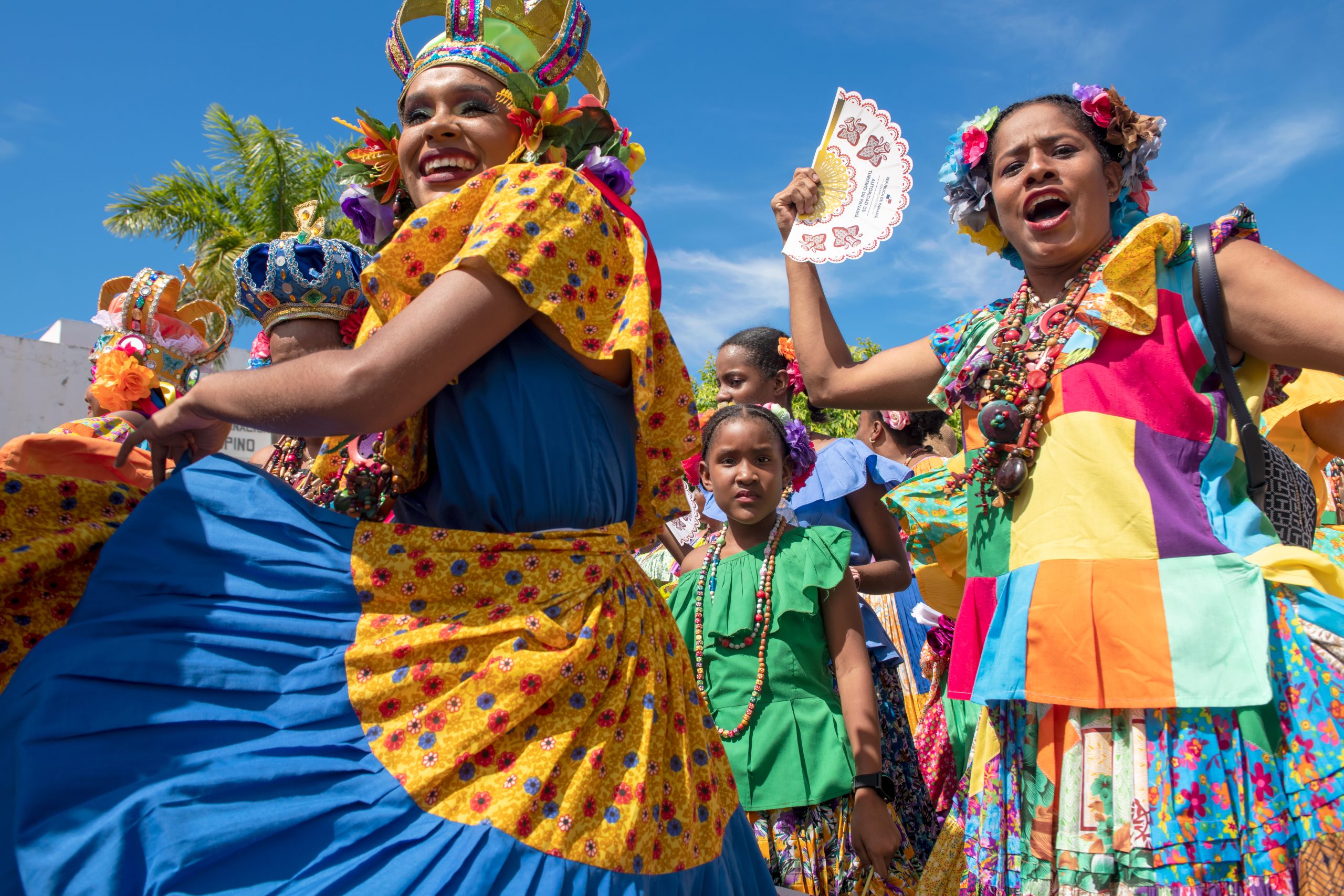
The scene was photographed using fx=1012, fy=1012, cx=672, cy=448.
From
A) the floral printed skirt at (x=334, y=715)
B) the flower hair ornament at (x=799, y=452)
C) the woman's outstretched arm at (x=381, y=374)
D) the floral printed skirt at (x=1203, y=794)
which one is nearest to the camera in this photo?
the floral printed skirt at (x=334, y=715)

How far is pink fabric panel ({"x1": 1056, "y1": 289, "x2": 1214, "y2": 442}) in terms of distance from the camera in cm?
230

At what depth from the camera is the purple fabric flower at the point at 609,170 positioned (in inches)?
95.0

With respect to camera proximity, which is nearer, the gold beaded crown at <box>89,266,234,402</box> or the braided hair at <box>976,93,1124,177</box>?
the braided hair at <box>976,93,1124,177</box>

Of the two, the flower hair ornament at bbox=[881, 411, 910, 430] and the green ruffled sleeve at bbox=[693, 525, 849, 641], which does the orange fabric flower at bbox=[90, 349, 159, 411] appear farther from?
the flower hair ornament at bbox=[881, 411, 910, 430]

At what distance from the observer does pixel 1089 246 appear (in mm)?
2600

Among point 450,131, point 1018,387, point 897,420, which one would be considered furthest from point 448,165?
point 897,420

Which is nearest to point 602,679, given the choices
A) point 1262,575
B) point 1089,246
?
point 1262,575

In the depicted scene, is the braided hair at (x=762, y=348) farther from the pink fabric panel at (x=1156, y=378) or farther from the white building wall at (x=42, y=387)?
the white building wall at (x=42, y=387)

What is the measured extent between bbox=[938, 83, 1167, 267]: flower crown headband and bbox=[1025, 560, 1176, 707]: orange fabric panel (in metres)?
0.99

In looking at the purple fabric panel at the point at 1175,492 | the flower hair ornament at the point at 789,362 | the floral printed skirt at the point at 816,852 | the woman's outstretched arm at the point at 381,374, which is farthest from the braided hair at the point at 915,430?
the woman's outstretched arm at the point at 381,374

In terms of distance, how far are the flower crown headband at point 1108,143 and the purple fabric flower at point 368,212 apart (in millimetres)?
1592

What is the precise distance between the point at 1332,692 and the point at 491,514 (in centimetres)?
172

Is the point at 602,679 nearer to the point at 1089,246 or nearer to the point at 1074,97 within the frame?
the point at 1089,246

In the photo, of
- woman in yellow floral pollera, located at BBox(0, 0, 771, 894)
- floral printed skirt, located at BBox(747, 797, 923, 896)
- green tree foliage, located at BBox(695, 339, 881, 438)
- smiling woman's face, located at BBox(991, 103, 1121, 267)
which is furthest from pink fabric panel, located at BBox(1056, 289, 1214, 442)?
green tree foliage, located at BBox(695, 339, 881, 438)
